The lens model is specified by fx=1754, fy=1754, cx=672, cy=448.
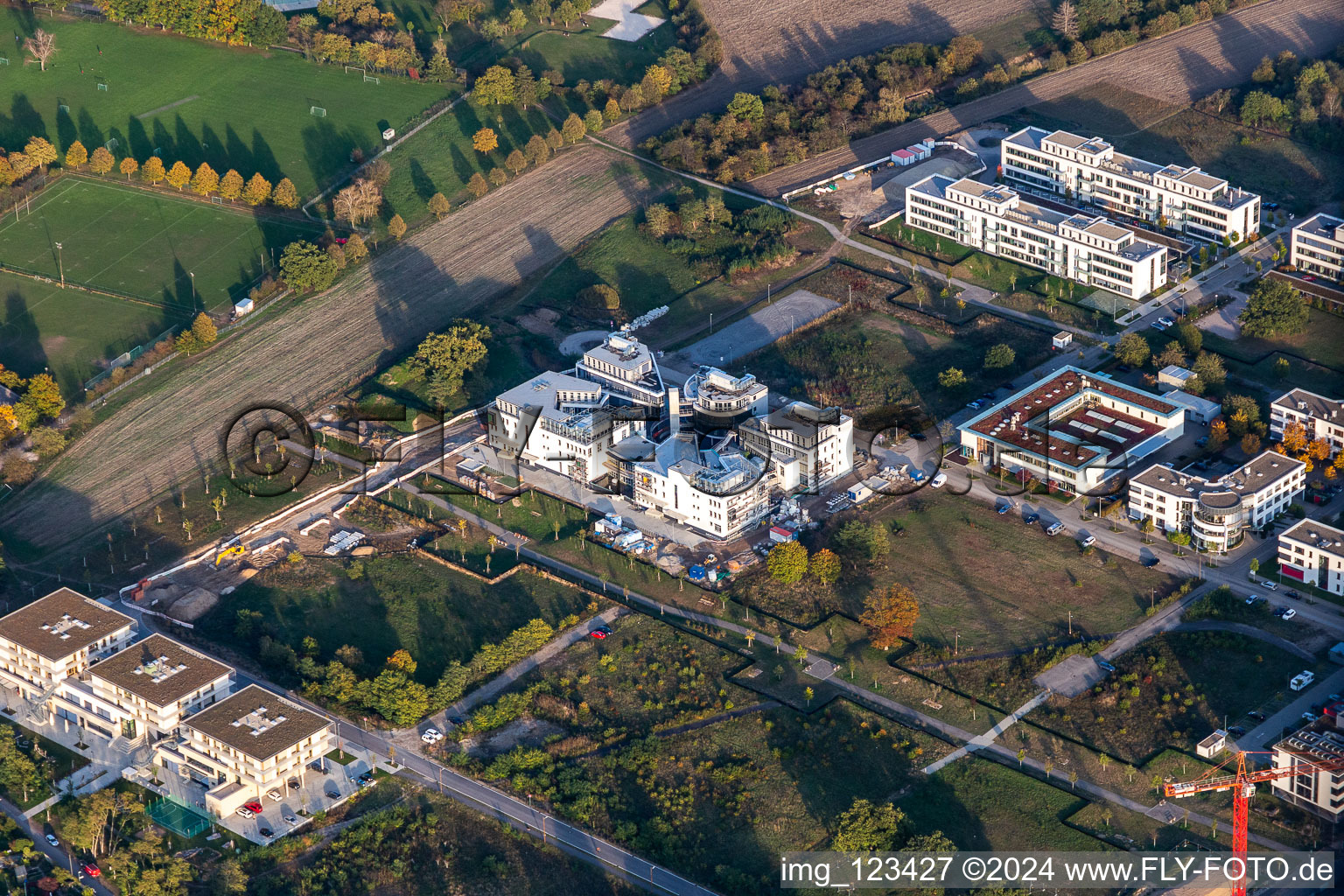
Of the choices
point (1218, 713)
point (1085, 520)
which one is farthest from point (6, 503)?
point (1218, 713)

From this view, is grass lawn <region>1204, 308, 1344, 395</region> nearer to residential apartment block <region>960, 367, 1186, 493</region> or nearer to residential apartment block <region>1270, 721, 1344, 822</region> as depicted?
residential apartment block <region>960, 367, 1186, 493</region>

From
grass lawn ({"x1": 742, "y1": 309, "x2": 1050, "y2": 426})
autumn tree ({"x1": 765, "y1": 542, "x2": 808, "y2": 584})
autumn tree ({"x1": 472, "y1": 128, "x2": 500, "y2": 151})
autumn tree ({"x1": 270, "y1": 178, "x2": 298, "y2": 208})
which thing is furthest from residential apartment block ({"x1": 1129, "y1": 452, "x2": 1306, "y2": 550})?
autumn tree ({"x1": 270, "y1": 178, "x2": 298, "y2": 208})

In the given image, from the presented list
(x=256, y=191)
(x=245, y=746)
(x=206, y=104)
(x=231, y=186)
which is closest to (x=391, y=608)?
(x=245, y=746)

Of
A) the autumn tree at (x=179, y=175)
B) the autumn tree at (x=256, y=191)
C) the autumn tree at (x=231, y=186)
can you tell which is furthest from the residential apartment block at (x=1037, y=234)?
the autumn tree at (x=179, y=175)

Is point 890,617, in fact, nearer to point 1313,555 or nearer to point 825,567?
point 825,567

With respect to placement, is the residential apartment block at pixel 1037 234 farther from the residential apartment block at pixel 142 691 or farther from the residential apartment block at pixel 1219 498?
the residential apartment block at pixel 142 691

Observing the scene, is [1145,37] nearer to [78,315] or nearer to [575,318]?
[575,318]
